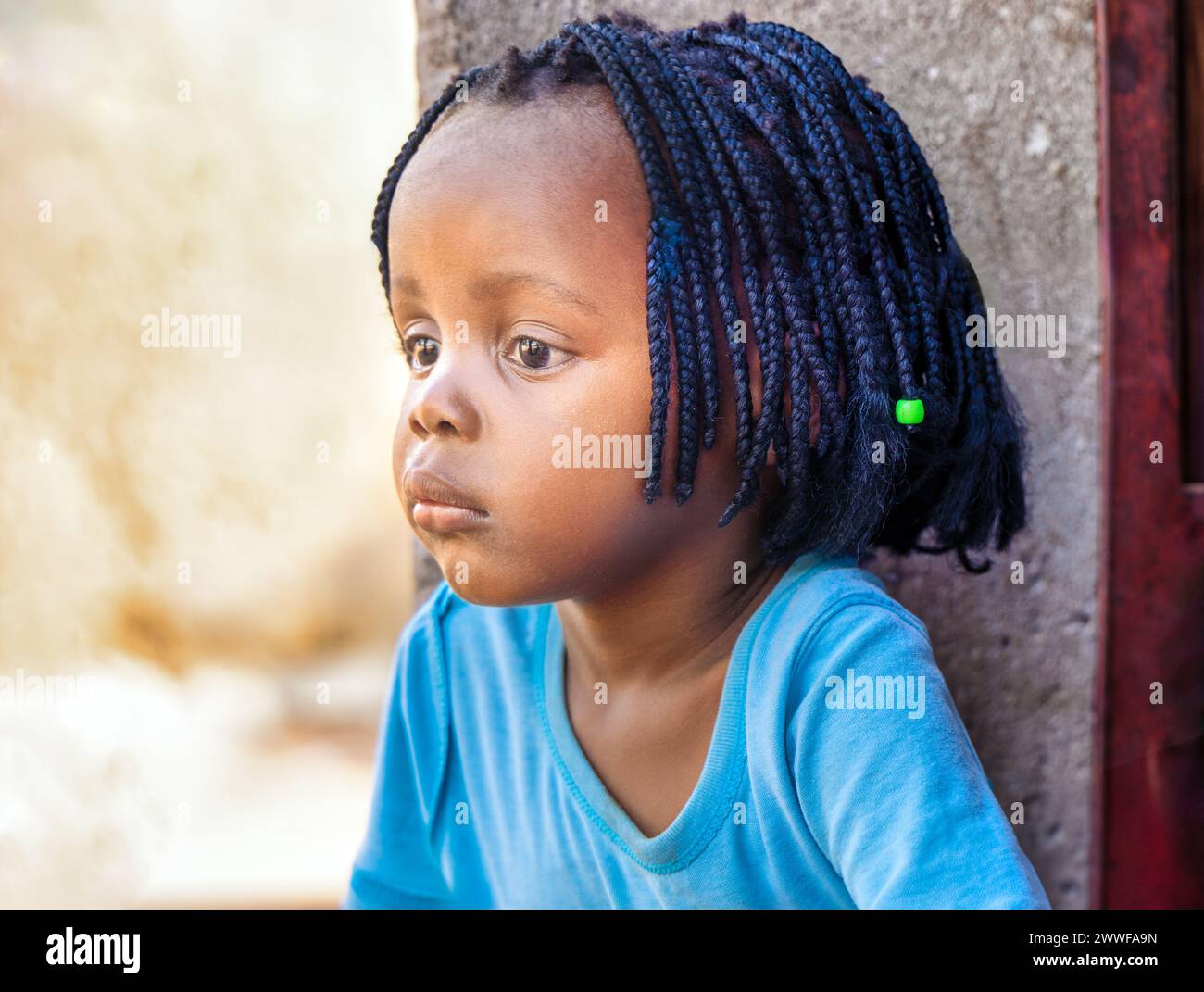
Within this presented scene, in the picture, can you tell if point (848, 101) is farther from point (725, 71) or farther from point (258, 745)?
point (258, 745)

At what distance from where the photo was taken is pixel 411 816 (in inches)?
52.0

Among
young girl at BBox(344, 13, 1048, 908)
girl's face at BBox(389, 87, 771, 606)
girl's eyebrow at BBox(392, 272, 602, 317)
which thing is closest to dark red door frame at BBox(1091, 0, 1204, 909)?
young girl at BBox(344, 13, 1048, 908)

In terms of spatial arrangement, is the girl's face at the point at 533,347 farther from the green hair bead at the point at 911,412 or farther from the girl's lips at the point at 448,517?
the green hair bead at the point at 911,412

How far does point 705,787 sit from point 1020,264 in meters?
0.64

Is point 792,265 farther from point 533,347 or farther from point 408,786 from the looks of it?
point 408,786

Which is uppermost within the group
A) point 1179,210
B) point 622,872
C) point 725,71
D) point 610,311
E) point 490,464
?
point 725,71

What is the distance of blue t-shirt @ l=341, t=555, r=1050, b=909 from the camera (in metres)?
0.94

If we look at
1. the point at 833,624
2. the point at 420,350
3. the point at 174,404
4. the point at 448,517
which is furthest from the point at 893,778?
the point at 174,404

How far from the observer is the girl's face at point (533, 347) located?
95 cm

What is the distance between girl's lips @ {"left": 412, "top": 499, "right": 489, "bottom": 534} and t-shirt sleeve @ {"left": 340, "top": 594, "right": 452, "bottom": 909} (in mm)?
340

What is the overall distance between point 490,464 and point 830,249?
35 cm

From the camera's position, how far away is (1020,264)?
123 cm
